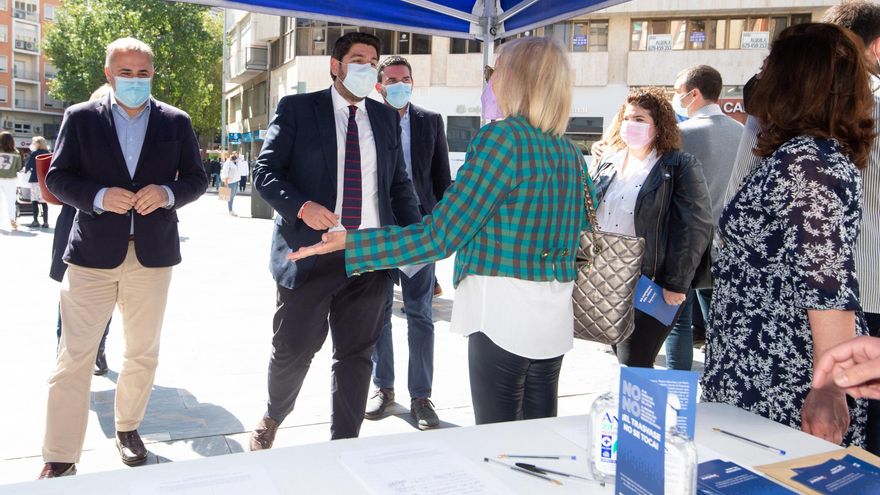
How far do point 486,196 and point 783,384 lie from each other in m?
0.98

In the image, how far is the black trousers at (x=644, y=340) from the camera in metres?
3.62

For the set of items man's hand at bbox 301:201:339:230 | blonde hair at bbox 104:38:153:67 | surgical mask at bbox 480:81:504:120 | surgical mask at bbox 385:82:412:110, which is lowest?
man's hand at bbox 301:201:339:230

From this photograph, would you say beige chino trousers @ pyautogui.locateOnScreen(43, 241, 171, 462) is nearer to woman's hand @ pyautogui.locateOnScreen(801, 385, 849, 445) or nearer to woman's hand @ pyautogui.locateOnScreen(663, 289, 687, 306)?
woman's hand @ pyautogui.locateOnScreen(663, 289, 687, 306)

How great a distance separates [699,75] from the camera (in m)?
4.62

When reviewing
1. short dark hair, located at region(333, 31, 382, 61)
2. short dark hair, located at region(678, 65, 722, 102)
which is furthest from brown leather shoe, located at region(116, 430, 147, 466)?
short dark hair, located at region(678, 65, 722, 102)

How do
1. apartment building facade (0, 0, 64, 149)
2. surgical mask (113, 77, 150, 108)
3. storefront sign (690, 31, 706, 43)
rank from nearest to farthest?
surgical mask (113, 77, 150, 108) < storefront sign (690, 31, 706, 43) < apartment building facade (0, 0, 64, 149)

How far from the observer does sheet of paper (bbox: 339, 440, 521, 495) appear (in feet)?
4.61

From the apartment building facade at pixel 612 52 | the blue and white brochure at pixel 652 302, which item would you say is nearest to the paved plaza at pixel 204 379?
the blue and white brochure at pixel 652 302

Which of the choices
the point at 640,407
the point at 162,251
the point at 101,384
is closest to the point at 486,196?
the point at 640,407

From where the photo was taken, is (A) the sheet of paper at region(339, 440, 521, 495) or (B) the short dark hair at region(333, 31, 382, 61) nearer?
(A) the sheet of paper at region(339, 440, 521, 495)

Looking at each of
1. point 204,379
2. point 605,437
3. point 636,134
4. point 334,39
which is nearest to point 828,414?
point 605,437

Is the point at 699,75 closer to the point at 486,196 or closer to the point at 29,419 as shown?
the point at 486,196

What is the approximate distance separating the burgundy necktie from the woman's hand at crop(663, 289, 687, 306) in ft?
5.03

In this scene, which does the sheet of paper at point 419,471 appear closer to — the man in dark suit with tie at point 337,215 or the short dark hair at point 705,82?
the man in dark suit with tie at point 337,215
